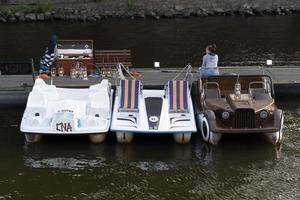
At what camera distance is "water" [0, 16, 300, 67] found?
32719 mm

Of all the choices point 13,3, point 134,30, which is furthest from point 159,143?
point 13,3

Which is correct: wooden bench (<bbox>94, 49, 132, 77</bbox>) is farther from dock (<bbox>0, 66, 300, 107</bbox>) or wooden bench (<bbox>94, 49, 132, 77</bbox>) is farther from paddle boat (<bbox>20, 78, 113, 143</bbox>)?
paddle boat (<bbox>20, 78, 113, 143</bbox>)

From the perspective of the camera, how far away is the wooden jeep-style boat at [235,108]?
56.2 ft

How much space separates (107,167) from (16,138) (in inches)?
152

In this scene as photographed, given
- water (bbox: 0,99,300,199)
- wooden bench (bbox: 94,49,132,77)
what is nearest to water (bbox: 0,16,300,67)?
wooden bench (bbox: 94,49,132,77)

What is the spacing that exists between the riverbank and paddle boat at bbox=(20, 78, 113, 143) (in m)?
28.6

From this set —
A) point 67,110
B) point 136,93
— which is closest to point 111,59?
point 136,93

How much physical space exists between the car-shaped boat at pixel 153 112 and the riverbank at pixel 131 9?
29271mm

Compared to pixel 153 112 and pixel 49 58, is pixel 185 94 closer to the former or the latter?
pixel 153 112

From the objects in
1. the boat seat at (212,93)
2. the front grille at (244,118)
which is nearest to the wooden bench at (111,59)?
the boat seat at (212,93)

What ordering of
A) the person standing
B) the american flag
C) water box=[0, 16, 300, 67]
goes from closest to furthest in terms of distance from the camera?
the person standing → the american flag → water box=[0, 16, 300, 67]

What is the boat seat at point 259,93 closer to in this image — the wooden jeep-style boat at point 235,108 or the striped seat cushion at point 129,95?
the wooden jeep-style boat at point 235,108

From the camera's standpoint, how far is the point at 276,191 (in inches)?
584

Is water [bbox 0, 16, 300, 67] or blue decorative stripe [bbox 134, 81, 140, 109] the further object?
water [bbox 0, 16, 300, 67]
